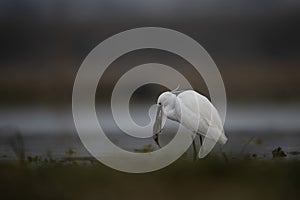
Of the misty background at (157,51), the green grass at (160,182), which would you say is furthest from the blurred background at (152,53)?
the green grass at (160,182)

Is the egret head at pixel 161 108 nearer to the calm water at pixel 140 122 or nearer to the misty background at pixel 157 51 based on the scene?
the calm water at pixel 140 122

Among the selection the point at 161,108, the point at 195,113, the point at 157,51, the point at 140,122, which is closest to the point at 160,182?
the point at 195,113

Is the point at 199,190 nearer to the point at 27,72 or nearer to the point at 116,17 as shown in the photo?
the point at 27,72

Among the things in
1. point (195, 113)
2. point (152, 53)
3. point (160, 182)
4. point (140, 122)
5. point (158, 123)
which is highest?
point (152, 53)

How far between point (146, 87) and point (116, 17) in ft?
12.0

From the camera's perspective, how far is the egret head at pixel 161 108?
25.5ft

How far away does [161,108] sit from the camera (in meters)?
7.88

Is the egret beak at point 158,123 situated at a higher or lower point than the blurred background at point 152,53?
lower

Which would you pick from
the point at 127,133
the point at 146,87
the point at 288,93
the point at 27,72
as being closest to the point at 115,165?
the point at 288,93

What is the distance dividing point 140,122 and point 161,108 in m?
3.04

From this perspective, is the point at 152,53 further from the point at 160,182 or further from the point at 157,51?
the point at 160,182

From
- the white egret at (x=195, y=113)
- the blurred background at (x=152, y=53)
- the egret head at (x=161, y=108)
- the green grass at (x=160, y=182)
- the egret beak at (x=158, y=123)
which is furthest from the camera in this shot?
the blurred background at (x=152, y=53)

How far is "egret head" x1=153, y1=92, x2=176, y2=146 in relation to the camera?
306 inches

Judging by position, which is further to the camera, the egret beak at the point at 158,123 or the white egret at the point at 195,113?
the egret beak at the point at 158,123
